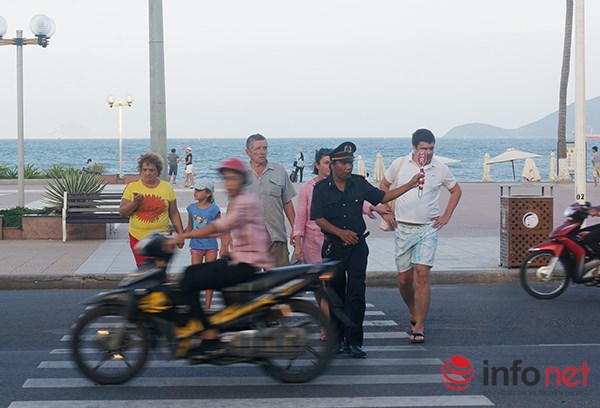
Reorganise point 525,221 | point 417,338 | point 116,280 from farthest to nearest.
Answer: point 525,221, point 116,280, point 417,338

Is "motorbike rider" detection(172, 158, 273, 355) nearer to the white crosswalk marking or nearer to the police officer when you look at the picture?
A: the white crosswalk marking

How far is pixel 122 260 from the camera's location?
15516mm

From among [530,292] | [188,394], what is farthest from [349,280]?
[530,292]

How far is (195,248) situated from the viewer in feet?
35.7

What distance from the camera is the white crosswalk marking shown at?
7.15 m

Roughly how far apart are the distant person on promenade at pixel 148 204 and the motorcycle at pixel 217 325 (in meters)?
2.10

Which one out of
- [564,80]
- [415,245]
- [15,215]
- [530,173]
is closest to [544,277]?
[415,245]

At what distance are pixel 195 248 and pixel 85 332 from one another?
333 centimetres

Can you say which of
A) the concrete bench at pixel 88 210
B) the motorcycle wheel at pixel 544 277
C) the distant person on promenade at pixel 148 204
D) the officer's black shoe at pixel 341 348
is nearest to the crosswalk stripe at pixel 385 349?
the officer's black shoe at pixel 341 348

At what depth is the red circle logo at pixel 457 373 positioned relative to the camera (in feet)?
25.2

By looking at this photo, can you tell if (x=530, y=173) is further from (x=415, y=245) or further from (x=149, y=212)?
(x=149, y=212)

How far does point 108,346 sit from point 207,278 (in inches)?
38.9

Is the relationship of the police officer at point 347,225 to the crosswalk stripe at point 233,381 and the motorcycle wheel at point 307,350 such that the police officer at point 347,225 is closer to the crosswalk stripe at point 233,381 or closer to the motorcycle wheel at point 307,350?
the crosswalk stripe at point 233,381

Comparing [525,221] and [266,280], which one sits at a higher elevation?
[266,280]
